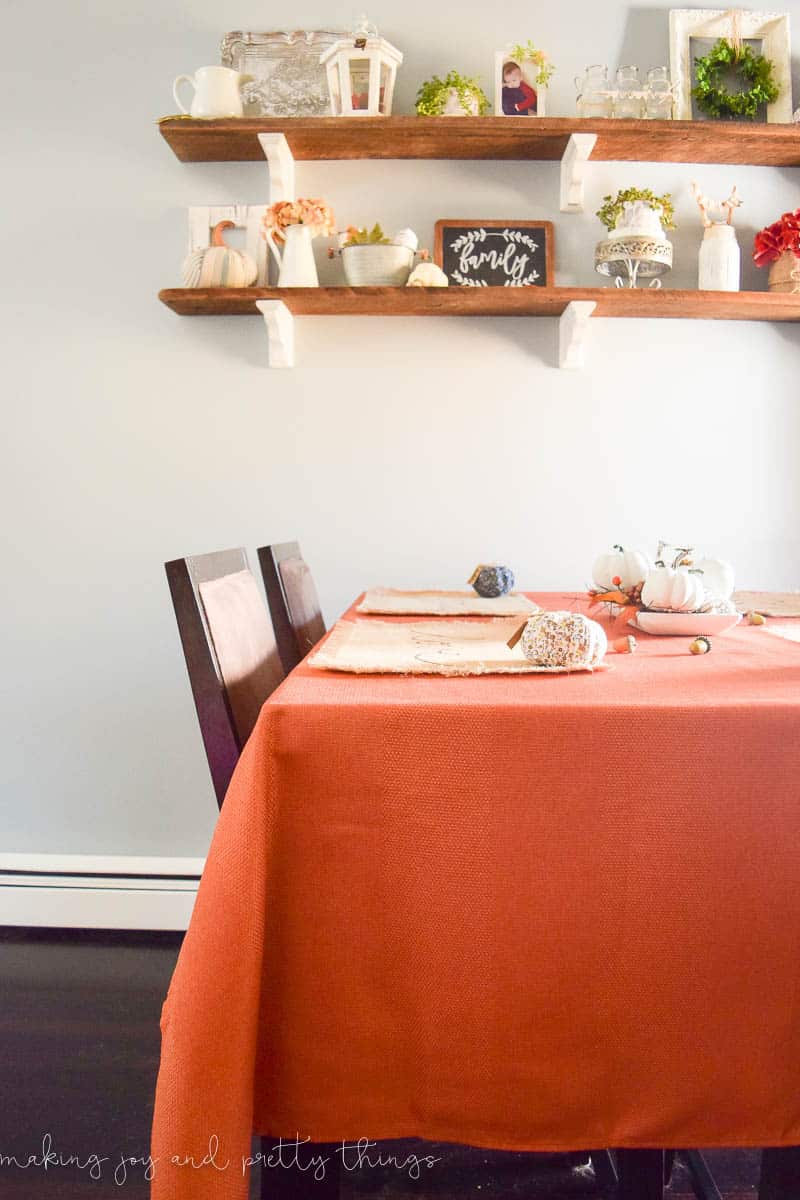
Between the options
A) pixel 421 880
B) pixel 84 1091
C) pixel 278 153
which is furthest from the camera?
pixel 278 153

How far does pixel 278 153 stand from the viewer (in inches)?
80.0

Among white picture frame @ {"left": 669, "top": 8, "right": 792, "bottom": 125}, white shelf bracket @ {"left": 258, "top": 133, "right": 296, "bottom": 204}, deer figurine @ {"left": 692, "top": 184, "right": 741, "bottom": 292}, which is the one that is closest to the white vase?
deer figurine @ {"left": 692, "top": 184, "right": 741, "bottom": 292}

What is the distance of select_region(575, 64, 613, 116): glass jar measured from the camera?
6.67 ft

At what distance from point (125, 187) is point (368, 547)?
110 centimetres

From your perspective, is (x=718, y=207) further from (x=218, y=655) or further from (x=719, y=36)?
(x=218, y=655)

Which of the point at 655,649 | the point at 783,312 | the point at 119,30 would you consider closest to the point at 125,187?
the point at 119,30

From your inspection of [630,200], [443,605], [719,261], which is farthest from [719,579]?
[630,200]

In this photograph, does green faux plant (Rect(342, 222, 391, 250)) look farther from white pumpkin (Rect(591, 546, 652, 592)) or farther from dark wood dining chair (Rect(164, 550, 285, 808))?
dark wood dining chair (Rect(164, 550, 285, 808))

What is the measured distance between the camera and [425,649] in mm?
1066

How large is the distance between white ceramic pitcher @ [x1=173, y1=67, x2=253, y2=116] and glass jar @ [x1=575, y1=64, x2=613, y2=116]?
82cm

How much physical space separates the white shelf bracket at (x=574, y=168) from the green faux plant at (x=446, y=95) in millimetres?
238

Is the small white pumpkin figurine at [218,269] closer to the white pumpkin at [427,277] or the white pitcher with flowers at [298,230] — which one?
the white pitcher with flowers at [298,230]

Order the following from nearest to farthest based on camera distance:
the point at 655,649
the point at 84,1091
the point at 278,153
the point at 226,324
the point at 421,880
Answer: the point at 421,880, the point at 655,649, the point at 84,1091, the point at 278,153, the point at 226,324

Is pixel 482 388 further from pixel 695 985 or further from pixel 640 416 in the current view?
pixel 695 985
